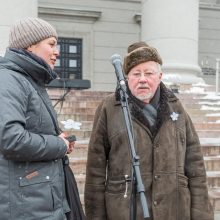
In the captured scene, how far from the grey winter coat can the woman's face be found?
78 mm

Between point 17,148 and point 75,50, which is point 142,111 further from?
point 75,50

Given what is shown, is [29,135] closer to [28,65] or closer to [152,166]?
[28,65]

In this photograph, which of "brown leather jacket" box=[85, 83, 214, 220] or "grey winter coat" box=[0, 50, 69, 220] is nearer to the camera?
"grey winter coat" box=[0, 50, 69, 220]

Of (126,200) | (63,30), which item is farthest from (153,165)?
(63,30)

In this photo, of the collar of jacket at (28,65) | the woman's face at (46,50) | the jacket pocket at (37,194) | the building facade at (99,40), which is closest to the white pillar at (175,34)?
the building facade at (99,40)

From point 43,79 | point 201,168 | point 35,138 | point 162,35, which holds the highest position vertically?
point 162,35

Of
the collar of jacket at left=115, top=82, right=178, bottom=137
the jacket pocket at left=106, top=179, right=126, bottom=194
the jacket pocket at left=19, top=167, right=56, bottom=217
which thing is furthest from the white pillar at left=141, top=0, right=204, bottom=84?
the jacket pocket at left=19, top=167, right=56, bottom=217

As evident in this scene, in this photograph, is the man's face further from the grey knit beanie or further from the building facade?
the building facade

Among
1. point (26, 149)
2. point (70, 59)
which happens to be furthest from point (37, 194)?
point (70, 59)

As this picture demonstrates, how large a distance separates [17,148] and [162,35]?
318 inches

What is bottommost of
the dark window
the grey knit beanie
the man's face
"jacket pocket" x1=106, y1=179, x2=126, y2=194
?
"jacket pocket" x1=106, y1=179, x2=126, y2=194

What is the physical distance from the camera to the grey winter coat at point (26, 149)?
224 centimetres

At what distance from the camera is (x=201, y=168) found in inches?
117

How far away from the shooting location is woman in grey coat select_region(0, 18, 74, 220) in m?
2.25
